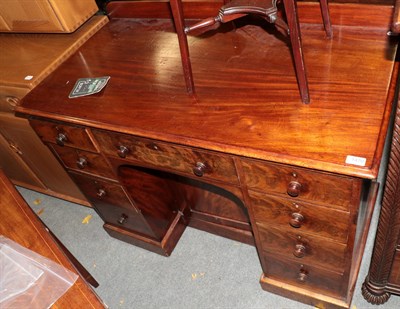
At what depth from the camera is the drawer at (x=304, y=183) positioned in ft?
3.28

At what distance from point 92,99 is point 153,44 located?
39 centimetres

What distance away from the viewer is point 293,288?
1.62 metres

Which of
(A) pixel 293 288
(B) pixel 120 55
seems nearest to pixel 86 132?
(B) pixel 120 55

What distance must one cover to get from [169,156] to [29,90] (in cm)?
80

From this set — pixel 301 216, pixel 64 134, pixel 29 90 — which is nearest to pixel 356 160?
pixel 301 216

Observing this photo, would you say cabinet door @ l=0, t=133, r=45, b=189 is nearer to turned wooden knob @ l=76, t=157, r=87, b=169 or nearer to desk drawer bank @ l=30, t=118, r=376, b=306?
desk drawer bank @ l=30, t=118, r=376, b=306

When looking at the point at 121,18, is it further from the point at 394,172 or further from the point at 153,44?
the point at 394,172

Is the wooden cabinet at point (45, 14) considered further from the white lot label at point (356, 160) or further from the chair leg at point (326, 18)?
the white lot label at point (356, 160)

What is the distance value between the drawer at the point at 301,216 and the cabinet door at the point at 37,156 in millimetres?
1293

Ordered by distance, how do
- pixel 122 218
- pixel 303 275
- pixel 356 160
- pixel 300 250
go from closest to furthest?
pixel 356 160 < pixel 300 250 < pixel 303 275 < pixel 122 218

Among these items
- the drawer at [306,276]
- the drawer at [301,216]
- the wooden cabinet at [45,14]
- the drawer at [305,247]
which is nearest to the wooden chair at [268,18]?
the drawer at [301,216]

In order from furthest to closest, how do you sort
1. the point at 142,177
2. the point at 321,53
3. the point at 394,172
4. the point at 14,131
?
the point at 14,131 < the point at 142,177 < the point at 321,53 < the point at 394,172

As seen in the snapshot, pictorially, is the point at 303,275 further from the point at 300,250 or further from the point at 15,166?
the point at 15,166

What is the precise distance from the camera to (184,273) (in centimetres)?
194
